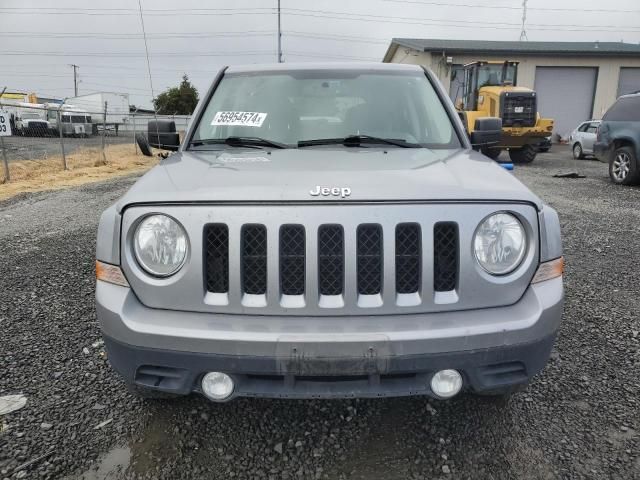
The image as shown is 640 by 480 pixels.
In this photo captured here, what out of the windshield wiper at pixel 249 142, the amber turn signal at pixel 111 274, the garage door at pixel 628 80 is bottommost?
the amber turn signal at pixel 111 274

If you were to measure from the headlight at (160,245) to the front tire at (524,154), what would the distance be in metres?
16.0

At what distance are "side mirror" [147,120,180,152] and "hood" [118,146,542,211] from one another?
85 cm

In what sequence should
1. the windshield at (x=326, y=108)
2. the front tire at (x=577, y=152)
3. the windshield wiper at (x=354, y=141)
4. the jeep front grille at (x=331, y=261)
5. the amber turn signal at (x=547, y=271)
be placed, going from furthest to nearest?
the front tire at (x=577, y=152) < the windshield at (x=326, y=108) < the windshield wiper at (x=354, y=141) < the amber turn signal at (x=547, y=271) < the jeep front grille at (x=331, y=261)

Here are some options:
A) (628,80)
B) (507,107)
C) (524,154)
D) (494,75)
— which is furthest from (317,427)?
(628,80)

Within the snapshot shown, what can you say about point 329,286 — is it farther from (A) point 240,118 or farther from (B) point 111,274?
(A) point 240,118

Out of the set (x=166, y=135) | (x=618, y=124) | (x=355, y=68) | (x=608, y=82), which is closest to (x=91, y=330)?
(x=166, y=135)

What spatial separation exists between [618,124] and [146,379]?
452 inches

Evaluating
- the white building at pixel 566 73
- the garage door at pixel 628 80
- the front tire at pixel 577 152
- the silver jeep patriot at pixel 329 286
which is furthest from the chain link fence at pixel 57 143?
the garage door at pixel 628 80

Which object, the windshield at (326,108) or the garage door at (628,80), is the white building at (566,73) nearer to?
the garage door at (628,80)

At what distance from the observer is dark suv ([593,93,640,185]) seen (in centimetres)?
1012

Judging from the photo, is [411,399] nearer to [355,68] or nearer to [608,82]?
[355,68]

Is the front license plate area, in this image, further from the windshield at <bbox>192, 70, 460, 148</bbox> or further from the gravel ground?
the windshield at <bbox>192, 70, 460, 148</bbox>

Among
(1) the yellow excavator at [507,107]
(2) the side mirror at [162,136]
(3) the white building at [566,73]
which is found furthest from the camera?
(3) the white building at [566,73]

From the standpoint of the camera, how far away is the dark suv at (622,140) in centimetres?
1012
